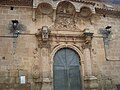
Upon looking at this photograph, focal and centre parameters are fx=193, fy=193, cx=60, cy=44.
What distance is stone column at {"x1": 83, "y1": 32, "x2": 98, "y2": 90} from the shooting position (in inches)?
334

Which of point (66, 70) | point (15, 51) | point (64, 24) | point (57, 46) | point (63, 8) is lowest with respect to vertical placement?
point (66, 70)

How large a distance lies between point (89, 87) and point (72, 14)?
3.56m

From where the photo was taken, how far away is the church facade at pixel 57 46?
8016 millimetres

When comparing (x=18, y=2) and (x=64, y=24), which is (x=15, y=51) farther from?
(x=64, y=24)

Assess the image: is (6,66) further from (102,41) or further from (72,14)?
(102,41)

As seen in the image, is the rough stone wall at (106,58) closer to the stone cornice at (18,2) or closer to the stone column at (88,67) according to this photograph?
the stone column at (88,67)

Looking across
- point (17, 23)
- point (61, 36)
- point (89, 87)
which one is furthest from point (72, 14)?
point (89, 87)

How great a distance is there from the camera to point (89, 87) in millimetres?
8461

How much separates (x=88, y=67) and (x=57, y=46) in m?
1.69

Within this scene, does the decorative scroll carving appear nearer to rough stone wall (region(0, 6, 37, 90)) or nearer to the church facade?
the church facade

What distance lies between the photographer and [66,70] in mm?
8680

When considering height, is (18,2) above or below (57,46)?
above

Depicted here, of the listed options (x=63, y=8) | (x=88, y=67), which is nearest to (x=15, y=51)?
(x=63, y=8)

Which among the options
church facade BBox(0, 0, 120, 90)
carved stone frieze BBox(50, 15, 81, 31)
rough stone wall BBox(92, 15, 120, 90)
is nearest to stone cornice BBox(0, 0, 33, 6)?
church facade BBox(0, 0, 120, 90)
